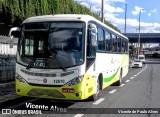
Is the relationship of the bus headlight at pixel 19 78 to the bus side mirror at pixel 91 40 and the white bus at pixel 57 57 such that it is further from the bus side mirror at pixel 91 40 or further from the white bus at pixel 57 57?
the bus side mirror at pixel 91 40

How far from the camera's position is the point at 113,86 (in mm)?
17875

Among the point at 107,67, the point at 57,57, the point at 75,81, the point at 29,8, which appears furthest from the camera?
the point at 29,8

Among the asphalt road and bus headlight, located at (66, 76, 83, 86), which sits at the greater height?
bus headlight, located at (66, 76, 83, 86)

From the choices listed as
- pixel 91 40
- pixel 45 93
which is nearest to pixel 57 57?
pixel 45 93

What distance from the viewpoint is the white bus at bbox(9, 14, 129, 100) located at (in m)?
9.98

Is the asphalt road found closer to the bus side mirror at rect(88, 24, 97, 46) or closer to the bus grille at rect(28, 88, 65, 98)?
the bus grille at rect(28, 88, 65, 98)

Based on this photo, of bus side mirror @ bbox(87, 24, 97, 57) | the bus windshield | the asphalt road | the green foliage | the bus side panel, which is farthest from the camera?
the green foliage

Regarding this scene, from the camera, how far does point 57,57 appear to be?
10195mm

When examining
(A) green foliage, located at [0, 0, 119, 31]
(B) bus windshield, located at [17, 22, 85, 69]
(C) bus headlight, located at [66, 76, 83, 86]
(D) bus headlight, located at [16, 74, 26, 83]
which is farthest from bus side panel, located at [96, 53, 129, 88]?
(A) green foliage, located at [0, 0, 119, 31]

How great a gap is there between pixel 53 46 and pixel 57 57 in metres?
0.37

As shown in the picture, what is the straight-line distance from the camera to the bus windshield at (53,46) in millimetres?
10164

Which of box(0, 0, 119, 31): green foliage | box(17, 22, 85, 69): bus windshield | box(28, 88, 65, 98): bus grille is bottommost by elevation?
box(28, 88, 65, 98): bus grille

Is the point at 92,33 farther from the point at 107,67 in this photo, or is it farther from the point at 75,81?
the point at 107,67

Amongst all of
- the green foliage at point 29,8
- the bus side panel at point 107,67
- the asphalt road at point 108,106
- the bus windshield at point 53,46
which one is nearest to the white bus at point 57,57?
the bus windshield at point 53,46
